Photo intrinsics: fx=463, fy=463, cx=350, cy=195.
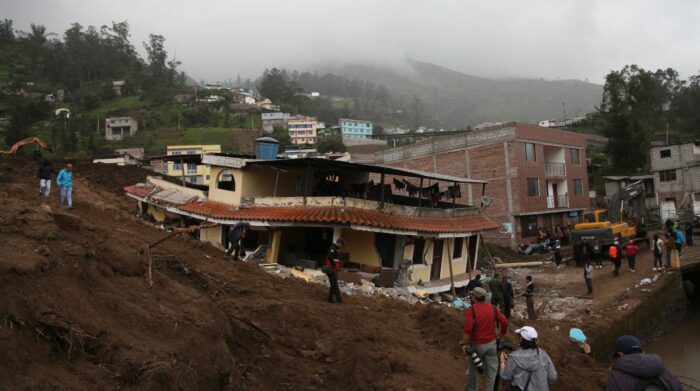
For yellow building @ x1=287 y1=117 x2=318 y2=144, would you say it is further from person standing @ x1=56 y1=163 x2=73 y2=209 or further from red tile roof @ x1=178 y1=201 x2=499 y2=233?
person standing @ x1=56 y1=163 x2=73 y2=209

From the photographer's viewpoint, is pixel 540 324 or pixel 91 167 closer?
pixel 540 324

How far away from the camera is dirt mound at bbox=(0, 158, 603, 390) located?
475 centimetres

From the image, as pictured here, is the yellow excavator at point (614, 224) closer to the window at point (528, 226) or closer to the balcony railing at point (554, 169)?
the window at point (528, 226)

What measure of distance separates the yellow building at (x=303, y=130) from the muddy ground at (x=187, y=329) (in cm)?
7319

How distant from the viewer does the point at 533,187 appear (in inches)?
1264

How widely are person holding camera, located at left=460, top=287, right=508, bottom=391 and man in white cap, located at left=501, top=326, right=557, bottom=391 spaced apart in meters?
1.02

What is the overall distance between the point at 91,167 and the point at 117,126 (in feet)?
154

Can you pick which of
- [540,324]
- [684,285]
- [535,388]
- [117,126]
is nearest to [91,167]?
[540,324]

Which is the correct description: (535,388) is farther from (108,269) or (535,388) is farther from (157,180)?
(157,180)

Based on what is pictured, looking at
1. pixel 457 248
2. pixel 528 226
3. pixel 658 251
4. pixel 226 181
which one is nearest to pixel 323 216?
pixel 226 181

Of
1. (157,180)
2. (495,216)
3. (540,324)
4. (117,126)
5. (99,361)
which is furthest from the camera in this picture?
(117,126)

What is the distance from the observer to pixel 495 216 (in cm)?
3189

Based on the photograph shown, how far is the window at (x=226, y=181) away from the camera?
18.8m

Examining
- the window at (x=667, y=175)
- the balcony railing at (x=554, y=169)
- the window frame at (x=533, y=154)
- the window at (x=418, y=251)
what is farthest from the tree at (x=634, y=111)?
the window at (x=418, y=251)
